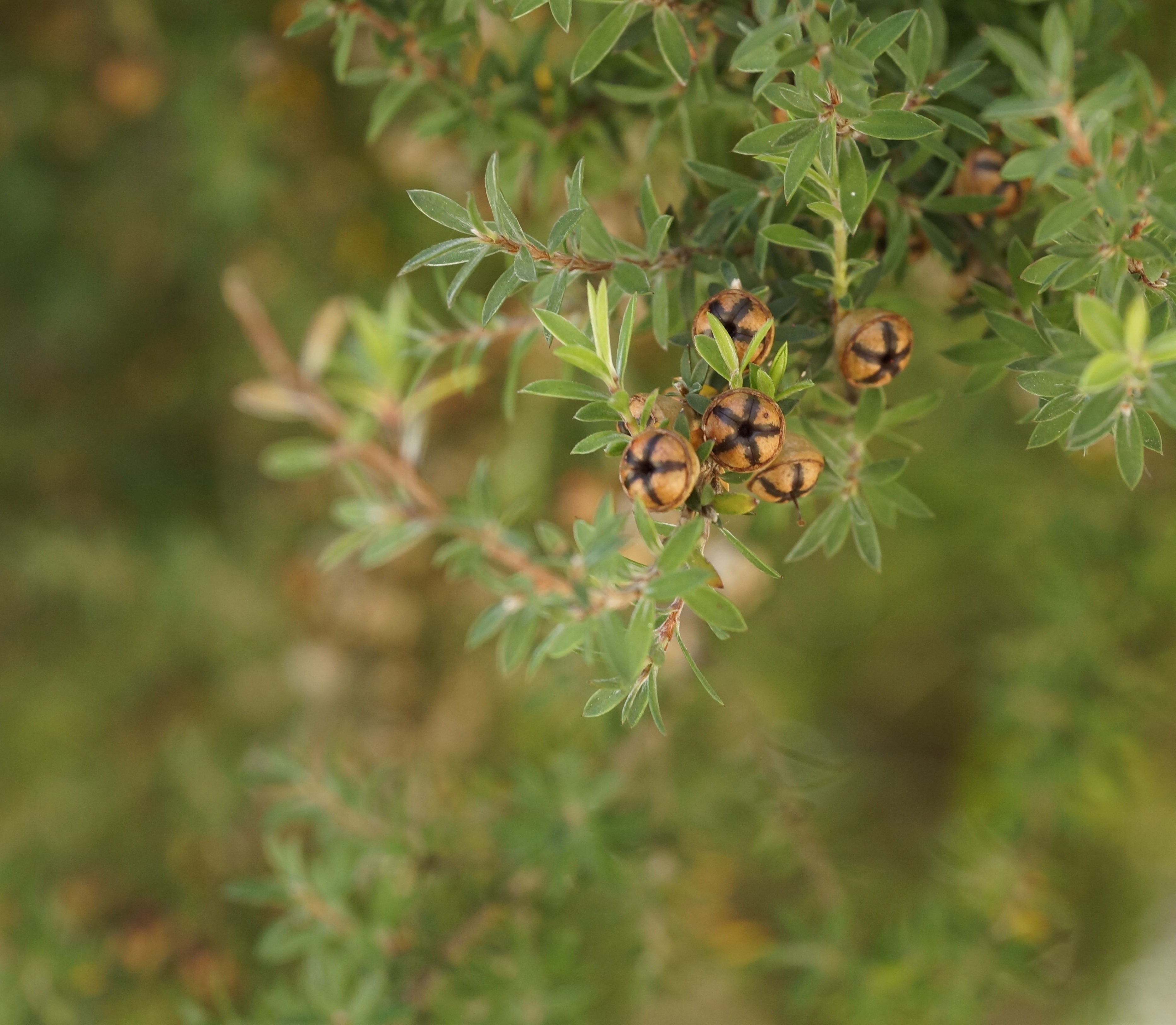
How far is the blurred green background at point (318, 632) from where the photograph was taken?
44.6 inches

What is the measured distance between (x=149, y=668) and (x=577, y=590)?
160cm

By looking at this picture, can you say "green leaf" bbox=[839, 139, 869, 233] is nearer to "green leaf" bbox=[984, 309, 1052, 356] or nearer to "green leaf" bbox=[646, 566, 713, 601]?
"green leaf" bbox=[984, 309, 1052, 356]

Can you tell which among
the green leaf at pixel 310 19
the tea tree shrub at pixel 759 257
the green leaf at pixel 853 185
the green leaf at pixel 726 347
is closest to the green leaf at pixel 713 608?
the tea tree shrub at pixel 759 257

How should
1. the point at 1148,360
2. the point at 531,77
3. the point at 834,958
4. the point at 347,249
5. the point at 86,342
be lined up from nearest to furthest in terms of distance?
the point at 1148,360 < the point at 531,77 < the point at 834,958 < the point at 347,249 < the point at 86,342

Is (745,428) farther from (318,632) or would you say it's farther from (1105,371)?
(318,632)

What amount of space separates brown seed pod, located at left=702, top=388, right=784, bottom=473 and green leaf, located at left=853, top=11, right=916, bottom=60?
18 centimetres

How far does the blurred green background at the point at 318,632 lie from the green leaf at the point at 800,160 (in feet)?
1.29

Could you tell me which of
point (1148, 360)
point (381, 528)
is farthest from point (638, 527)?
point (381, 528)

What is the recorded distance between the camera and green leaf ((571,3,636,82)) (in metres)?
0.50

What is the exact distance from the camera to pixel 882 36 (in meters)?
0.45

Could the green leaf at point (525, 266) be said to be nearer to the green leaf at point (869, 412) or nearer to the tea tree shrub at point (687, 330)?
the tea tree shrub at point (687, 330)

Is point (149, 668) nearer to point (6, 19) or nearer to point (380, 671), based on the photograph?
point (380, 671)

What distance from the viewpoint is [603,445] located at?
1.58 ft

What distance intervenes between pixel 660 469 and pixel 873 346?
0.17 m
